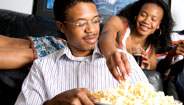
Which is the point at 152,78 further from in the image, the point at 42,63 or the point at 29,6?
the point at 29,6

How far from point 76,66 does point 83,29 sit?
23 cm

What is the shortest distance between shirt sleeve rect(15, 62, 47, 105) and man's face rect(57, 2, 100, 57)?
28 cm

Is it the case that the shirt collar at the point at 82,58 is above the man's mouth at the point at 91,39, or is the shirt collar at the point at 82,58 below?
below

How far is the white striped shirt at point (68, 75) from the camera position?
1.22 metres

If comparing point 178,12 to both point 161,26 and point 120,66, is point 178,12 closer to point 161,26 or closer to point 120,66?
point 161,26

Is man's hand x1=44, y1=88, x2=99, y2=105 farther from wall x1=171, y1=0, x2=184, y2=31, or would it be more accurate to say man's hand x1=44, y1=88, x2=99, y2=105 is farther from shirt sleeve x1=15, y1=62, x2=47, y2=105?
wall x1=171, y1=0, x2=184, y2=31

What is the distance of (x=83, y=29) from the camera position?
129cm

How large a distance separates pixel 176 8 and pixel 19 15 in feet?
7.48

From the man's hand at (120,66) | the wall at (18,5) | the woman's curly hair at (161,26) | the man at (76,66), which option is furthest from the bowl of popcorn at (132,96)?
the wall at (18,5)

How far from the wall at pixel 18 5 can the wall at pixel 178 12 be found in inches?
82.9

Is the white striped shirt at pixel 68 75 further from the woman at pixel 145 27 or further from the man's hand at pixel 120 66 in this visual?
the woman at pixel 145 27

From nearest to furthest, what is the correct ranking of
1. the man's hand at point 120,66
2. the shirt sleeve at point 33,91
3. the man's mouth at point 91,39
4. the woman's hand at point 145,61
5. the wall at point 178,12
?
the man's hand at point 120,66, the shirt sleeve at point 33,91, the man's mouth at point 91,39, the woman's hand at point 145,61, the wall at point 178,12

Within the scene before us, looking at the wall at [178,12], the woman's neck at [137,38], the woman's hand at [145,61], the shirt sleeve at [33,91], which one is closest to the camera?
the shirt sleeve at [33,91]

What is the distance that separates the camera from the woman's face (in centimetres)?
206
